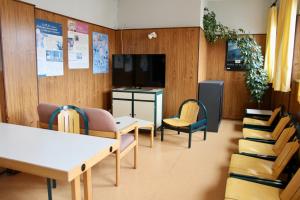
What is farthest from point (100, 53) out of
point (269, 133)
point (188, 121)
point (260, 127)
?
point (269, 133)

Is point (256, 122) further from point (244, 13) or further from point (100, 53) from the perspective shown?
point (100, 53)

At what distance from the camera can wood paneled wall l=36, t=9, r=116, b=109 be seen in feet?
11.7

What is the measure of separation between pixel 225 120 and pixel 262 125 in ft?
6.27

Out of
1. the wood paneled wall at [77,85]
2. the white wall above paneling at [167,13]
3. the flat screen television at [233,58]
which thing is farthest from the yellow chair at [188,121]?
the flat screen television at [233,58]

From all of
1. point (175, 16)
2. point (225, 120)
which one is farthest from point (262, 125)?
point (175, 16)

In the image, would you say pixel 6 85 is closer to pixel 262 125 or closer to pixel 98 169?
pixel 98 169

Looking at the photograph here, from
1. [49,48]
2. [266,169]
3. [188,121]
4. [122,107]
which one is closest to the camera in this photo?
[266,169]

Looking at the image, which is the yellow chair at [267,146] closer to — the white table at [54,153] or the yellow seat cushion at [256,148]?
the yellow seat cushion at [256,148]

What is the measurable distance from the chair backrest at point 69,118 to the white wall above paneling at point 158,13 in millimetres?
3069

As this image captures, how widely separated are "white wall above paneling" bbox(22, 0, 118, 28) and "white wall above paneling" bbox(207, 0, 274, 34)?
2.38 meters

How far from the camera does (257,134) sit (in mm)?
3721

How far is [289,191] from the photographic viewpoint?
1.87 meters

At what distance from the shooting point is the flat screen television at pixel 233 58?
5.75 meters

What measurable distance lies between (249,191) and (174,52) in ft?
11.5
